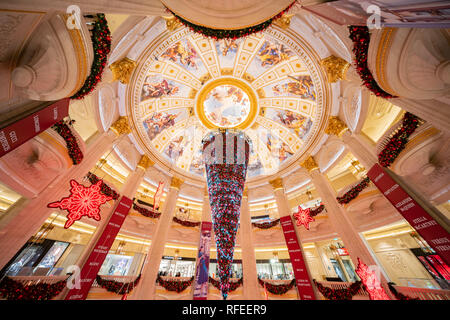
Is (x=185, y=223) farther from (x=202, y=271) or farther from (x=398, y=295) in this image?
(x=398, y=295)

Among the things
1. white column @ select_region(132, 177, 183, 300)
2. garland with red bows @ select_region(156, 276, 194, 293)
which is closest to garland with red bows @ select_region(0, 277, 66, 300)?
white column @ select_region(132, 177, 183, 300)

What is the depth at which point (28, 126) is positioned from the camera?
4.31 meters

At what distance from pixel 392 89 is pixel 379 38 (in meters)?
1.34

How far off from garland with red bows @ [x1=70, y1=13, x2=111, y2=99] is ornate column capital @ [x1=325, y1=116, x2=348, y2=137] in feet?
38.6

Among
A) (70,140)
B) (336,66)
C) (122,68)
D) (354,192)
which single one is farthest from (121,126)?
(354,192)

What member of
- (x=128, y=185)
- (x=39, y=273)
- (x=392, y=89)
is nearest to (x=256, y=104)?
(x=392, y=89)

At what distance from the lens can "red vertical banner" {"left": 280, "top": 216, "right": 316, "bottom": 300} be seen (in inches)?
357

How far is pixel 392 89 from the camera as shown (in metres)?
4.38

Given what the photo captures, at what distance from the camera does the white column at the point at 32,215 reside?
5.43 m

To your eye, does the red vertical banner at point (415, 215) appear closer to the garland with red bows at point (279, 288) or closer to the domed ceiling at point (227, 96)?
the domed ceiling at point (227, 96)

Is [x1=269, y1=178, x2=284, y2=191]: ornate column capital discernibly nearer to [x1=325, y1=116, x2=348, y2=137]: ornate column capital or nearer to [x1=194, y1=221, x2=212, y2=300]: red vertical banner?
[x1=325, y1=116, x2=348, y2=137]: ornate column capital

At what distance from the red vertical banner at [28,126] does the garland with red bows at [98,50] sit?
2.09 ft

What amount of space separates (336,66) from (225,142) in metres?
6.98

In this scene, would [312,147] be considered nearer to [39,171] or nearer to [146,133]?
[146,133]
